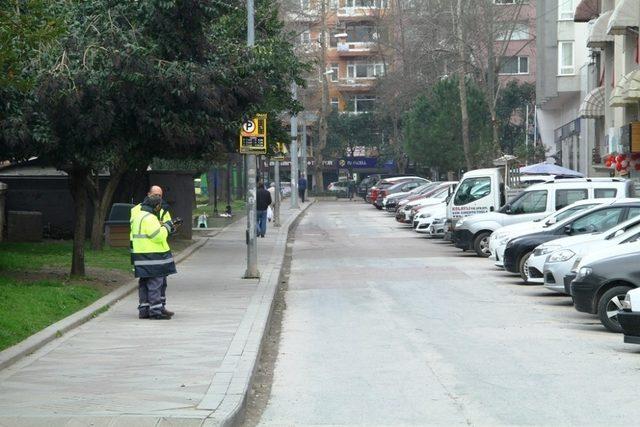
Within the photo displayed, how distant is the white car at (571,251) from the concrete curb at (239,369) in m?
4.55

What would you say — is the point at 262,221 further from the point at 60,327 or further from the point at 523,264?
the point at 60,327

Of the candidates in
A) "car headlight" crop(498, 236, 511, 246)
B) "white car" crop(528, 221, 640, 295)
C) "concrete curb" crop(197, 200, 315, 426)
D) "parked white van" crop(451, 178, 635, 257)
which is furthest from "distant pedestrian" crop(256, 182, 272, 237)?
"white car" crop(528, 221, 640, 295)

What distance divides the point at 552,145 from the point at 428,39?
31.2 feet

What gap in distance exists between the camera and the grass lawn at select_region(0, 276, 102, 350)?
1395cm

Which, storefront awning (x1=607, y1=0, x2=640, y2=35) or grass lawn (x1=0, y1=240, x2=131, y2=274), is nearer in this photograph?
grass lawn (x1=0, y1=240, x2=131, y2=274)

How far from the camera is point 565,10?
57031 mm

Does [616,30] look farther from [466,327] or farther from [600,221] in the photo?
[466,327]

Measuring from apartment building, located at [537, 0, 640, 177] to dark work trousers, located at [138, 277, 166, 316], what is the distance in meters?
22.7

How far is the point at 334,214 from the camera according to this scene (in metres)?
59.3

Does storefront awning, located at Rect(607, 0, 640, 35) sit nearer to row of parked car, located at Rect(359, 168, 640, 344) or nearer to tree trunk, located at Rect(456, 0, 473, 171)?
row of parked car, located at Rect(359, 168, 640, 344)

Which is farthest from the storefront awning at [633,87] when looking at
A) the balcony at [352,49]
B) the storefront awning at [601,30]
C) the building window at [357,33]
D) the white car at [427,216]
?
the building window at [357,33]

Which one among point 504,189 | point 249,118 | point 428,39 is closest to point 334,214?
point 428,39

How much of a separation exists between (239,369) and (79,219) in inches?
418

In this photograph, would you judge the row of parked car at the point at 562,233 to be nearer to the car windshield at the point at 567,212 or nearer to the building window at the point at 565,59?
the car windshield at the point at 567,212
